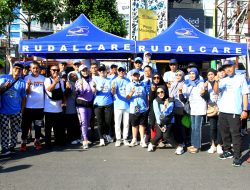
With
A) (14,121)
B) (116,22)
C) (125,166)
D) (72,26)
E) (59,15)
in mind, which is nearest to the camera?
(125,166)

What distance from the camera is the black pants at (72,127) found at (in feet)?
29.5

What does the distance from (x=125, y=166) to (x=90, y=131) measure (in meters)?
3.56

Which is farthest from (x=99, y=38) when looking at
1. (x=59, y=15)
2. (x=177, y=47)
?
(x=59, y=15)

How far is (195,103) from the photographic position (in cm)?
794

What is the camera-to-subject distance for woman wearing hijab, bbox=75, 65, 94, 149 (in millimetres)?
8438

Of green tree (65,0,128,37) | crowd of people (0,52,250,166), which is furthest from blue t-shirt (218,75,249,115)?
green tree (65,0,128,37)

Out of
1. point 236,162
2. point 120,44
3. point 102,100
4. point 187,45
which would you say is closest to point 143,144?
point 102,100

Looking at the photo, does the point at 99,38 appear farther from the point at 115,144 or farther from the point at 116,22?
the point at 116,22

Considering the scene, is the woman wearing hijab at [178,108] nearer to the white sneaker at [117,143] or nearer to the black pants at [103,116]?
the white sneaker at [117,143]

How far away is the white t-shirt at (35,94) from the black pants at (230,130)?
3.65 m

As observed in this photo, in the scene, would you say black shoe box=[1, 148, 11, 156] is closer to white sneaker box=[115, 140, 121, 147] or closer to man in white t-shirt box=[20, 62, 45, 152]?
man in white t-shirt box=[20, 62, 45, 152]

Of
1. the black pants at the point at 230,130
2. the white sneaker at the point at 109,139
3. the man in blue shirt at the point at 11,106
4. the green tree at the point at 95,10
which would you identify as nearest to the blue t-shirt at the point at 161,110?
the black pants at the point at 230,130

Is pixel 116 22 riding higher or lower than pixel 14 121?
higher

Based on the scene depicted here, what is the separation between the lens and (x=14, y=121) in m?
7.59
